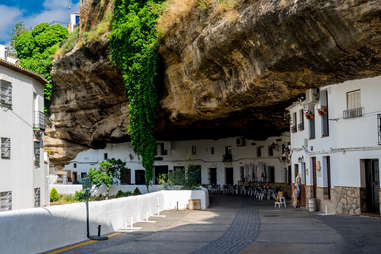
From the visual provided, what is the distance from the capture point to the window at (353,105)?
699 inches

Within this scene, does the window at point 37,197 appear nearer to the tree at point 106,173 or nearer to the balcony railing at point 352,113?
the tree at point 106,173

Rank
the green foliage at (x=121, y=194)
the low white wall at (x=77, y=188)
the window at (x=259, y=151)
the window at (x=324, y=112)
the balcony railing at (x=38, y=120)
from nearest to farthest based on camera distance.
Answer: the window at (x=324, y=112)
the balcony railing at (x=38, y=120)
the green foliage at (x=121, y=194)
the low white wall at (x=77, y=188)
the window at (x=259, y=151)

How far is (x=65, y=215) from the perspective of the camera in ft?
40.2

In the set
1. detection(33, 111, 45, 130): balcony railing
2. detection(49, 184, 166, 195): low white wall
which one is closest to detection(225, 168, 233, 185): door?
detection(49, 184, 166, 195): low white wall

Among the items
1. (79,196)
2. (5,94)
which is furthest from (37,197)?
(79,196)

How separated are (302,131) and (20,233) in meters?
16.9

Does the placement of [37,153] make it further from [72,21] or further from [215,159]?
[72,21]

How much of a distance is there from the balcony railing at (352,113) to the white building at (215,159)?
15.8 m

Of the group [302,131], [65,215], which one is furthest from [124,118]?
[65,215]

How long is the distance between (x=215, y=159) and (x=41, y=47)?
20.5 meters

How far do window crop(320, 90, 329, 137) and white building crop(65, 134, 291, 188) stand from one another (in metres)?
13.6

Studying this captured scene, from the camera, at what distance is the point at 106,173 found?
3569cm

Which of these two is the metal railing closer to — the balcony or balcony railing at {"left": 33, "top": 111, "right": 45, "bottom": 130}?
balcony railing at {"left": 33, "top": 111, "right": 45, "bottom": 130}

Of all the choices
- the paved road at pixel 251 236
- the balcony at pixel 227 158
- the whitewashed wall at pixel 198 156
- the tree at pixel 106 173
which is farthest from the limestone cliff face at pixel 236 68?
the paved road at pixel 251 236
